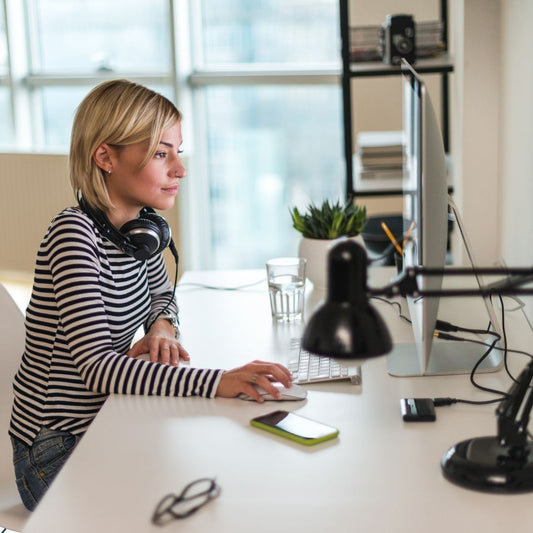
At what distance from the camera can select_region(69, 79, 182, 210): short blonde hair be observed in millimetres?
1439

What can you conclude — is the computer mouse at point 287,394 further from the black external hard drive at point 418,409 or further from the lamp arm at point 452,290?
the lamp arm at point 452,290

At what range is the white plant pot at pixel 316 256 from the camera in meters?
1.88

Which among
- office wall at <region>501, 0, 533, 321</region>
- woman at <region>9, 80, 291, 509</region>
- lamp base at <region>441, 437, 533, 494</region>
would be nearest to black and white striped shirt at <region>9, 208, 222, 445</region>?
woman at <region>9, 80, 291, 509</region>

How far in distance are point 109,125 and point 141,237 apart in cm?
21

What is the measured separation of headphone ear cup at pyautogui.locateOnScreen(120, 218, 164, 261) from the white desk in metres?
0.32

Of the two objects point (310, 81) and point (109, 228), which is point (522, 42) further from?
point (310, 81)

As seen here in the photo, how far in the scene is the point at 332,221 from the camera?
1896mm

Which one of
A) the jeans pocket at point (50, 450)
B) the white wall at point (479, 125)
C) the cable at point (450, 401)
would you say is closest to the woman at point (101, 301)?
the jeans pocket at point (50, 450)

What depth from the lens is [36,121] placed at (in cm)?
423

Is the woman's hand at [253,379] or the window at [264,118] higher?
the window at [264,118]

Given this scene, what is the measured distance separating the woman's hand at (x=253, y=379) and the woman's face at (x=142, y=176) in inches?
16.8

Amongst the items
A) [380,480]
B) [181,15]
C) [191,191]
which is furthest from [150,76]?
[380,480]

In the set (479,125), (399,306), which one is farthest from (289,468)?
(479,125)

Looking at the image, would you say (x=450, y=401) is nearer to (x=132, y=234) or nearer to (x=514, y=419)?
(x=514, y=419)
